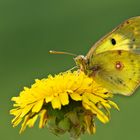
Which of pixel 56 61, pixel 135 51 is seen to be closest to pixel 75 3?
pixel 56 61

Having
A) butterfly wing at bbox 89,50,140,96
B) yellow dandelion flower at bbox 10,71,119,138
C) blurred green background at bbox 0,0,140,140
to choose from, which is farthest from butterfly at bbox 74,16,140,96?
Answer: blurred green background at bbox 0,0,140,140

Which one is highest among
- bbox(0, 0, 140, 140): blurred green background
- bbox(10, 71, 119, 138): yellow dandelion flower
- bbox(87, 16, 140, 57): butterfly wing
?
bbox(0, 0, 140, 140): blurred green background

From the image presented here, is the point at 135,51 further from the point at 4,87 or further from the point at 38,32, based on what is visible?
the point at 38,32

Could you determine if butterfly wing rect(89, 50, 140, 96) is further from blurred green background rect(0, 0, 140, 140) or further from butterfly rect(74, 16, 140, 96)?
blurred green background rect(0, 0, 140, 140)

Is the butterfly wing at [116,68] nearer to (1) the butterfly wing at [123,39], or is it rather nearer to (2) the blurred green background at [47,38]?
(1) the butterfly wing at [123,39]

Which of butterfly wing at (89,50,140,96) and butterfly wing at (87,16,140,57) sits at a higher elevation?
butterfly wing at (87,16,140,57)

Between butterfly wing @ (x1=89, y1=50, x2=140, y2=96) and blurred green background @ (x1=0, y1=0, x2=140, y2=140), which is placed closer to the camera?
butterfly wing @ (x1=89, y1=50, x2=140, y2=96)

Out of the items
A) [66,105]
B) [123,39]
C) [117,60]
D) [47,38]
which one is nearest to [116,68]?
[117,60]

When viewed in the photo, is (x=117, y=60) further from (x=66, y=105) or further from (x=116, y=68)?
(x=66, y=105)
